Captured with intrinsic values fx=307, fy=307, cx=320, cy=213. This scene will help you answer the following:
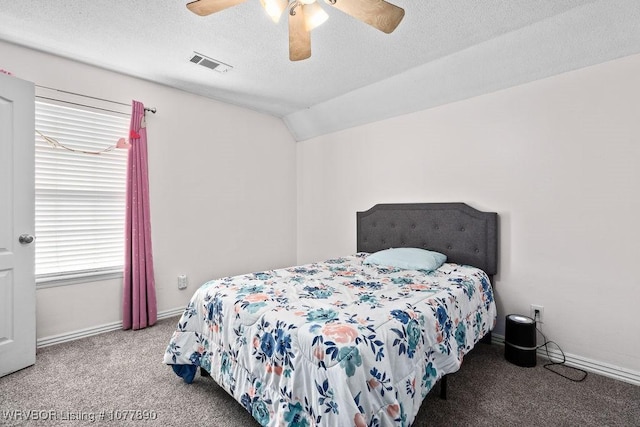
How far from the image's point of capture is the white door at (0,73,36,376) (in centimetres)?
203

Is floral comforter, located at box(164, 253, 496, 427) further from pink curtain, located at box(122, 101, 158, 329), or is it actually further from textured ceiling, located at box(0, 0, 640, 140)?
textured ceiling, located at box(0, 0, 640, 140)

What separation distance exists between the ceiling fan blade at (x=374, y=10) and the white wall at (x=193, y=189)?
7.55 ft

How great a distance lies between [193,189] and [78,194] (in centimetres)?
97

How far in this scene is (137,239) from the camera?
2.80m

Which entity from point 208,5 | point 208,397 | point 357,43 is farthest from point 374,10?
point 208,397

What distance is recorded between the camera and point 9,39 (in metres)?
2.26

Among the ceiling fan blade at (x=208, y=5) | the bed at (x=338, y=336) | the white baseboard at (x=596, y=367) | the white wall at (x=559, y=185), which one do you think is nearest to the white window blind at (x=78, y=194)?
the bed at (x=338, y=336)

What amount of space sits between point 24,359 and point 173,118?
228 centimetres

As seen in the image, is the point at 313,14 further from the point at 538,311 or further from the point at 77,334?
the point at 77,334

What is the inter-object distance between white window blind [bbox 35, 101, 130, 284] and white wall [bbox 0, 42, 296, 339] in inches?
7.1

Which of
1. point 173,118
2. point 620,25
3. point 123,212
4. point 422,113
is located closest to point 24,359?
point 123,212

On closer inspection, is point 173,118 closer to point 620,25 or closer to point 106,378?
point 106,378

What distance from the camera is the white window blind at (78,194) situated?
247 cm

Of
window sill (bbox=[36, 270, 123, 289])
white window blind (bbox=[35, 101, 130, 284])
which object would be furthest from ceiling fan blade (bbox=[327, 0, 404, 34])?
window sill (bbox=[36, 270, 123, 289])
